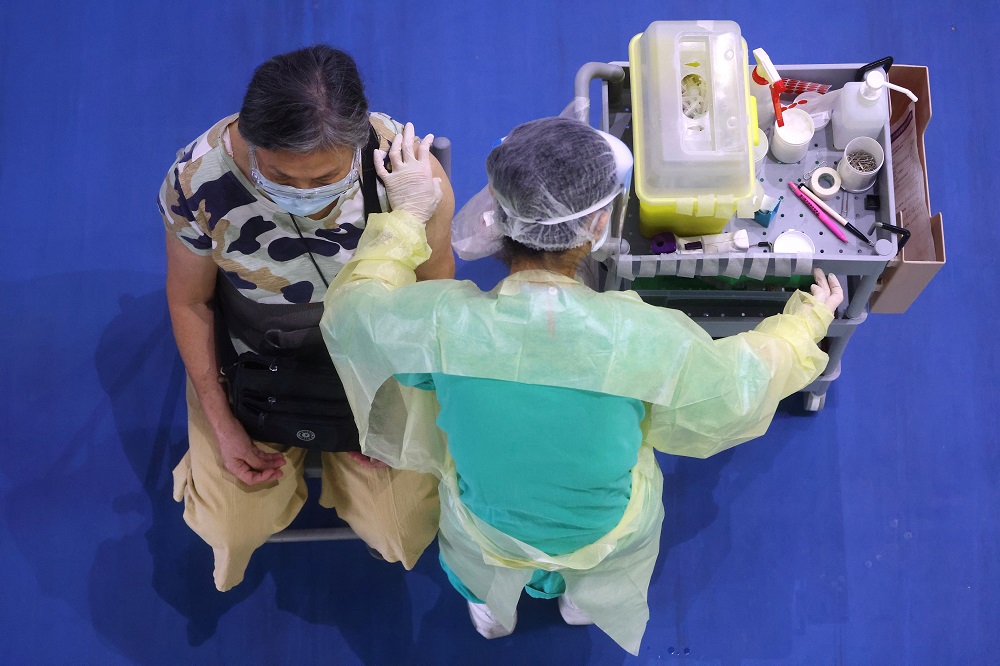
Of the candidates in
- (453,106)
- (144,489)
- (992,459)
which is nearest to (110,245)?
(144,489)

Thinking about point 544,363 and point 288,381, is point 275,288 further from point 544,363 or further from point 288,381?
point 544,363

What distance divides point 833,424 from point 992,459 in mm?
412

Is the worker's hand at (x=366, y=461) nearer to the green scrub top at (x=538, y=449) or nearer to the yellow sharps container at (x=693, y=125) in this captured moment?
the green scrub top at (x=538, y=449)

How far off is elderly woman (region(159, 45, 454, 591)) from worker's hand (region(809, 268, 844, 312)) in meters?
0.72

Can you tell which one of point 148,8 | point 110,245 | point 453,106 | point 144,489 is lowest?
point 144,489

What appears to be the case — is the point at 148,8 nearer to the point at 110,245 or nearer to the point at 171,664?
the point at 110,245

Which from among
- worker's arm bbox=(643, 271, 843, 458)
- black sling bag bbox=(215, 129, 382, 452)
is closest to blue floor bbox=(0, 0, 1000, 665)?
black sling bag bbox=(215, 129, 382, 452)

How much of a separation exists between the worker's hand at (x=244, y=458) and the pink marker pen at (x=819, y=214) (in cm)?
124

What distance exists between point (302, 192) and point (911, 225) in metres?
1.23

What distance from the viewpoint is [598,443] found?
4.90 feet

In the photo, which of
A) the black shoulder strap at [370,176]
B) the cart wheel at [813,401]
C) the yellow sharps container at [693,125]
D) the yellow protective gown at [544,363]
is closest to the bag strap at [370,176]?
the black shoulder strap at [370,176]

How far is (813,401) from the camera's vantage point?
239 centimetres

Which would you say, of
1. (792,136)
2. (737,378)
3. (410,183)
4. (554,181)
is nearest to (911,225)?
(792,136)

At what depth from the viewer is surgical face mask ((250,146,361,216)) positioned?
5.33 feet
